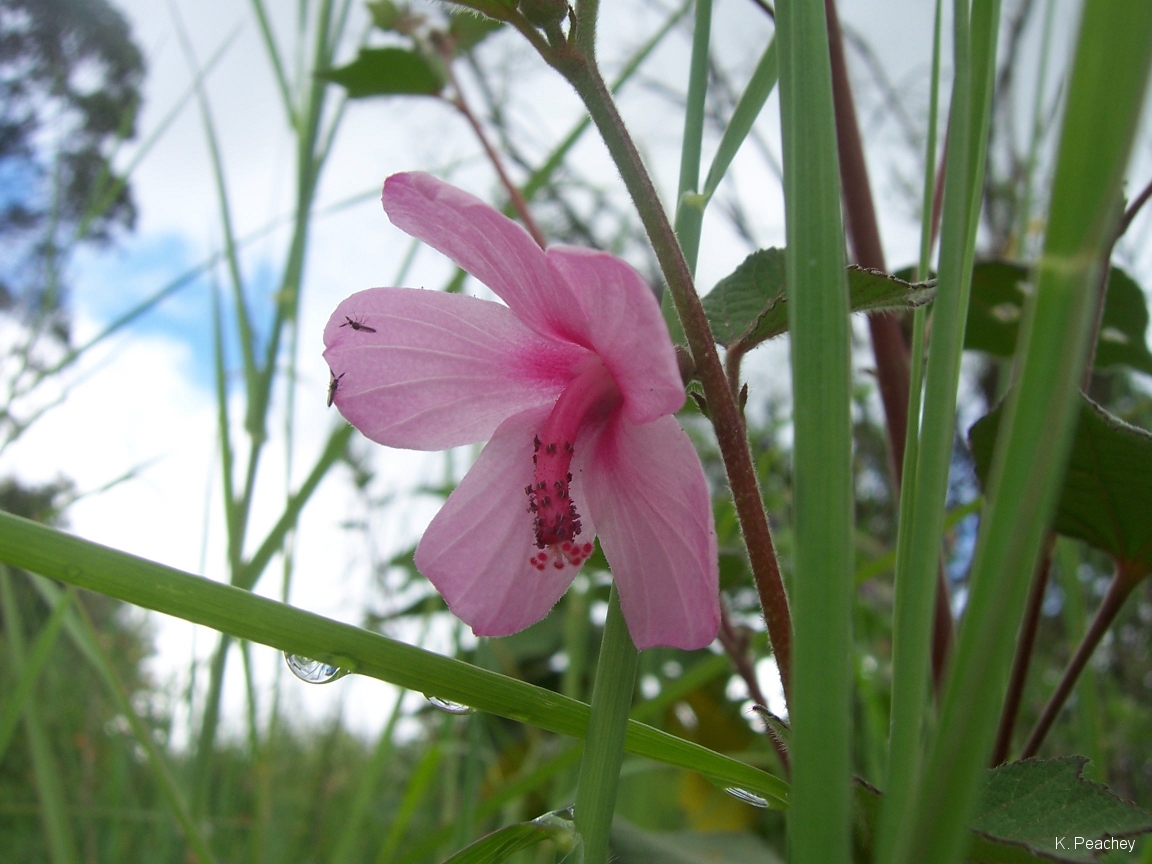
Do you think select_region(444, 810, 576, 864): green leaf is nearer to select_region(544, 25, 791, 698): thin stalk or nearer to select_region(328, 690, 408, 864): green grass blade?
select_region(544, 25, 791, 698): thin stalk

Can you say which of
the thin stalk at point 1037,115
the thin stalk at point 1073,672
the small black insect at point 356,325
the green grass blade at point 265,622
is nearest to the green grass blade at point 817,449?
the green grass blade at point 265,622

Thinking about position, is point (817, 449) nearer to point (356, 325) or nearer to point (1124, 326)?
point (356, 325)

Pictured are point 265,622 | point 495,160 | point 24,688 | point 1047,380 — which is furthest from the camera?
point 495,160

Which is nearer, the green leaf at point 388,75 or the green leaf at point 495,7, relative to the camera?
the green leaf at point 495,7

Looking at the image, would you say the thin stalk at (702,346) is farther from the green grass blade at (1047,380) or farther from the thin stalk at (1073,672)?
the thin stalk at (1073,672)

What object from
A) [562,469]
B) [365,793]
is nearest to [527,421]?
[562,469]

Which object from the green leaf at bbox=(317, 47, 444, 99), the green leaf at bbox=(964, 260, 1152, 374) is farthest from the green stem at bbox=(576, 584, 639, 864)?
the green leaf at bbox=(317, 47, 444, 99)

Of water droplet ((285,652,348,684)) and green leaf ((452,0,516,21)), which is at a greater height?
green leaf ((452,0,516,21))
